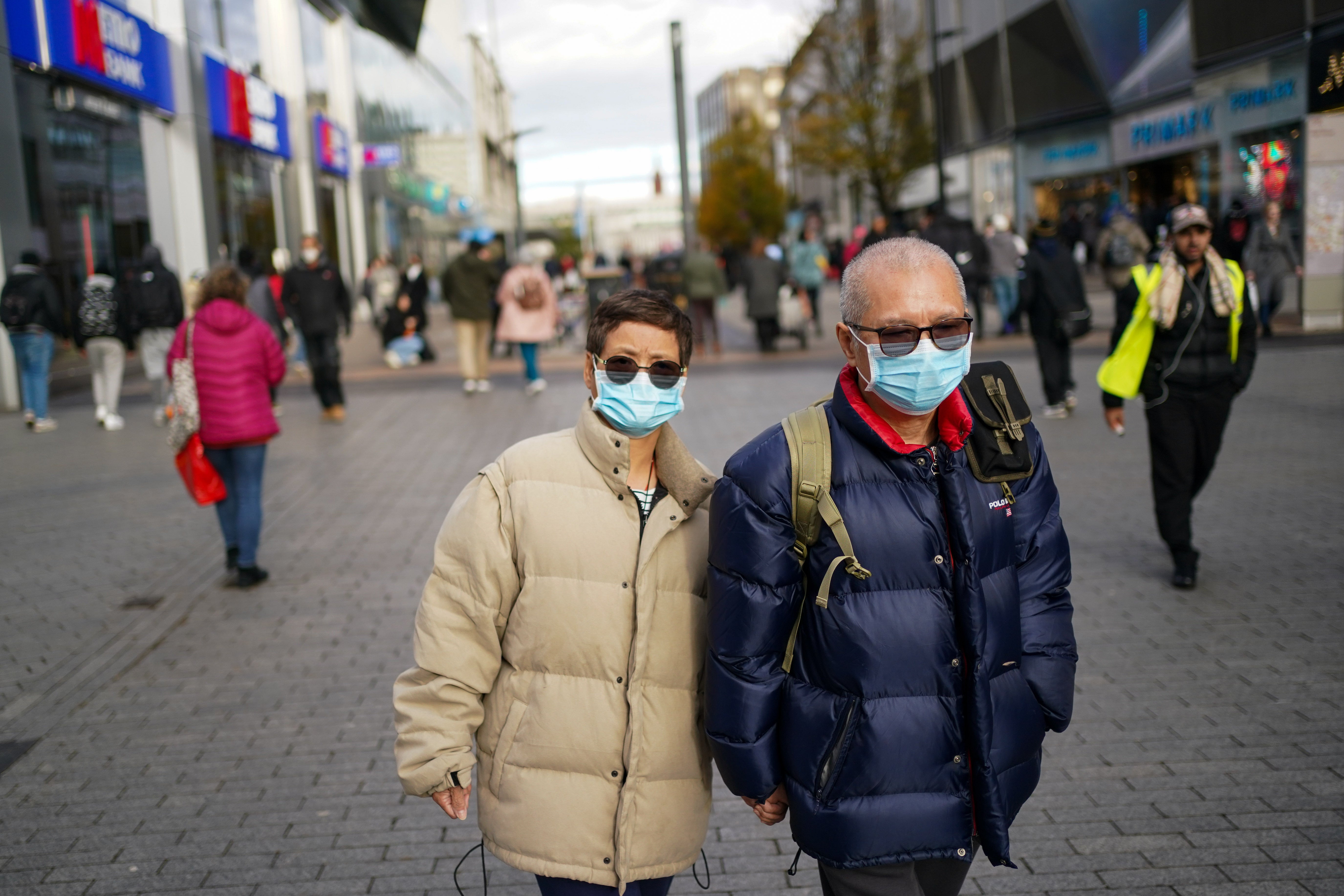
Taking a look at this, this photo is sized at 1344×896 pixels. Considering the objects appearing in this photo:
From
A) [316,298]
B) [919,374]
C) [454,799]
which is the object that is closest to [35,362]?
[316,298]

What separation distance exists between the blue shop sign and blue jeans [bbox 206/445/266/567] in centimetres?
1096

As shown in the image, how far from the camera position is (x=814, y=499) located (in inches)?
89.7

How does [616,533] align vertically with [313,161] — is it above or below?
below

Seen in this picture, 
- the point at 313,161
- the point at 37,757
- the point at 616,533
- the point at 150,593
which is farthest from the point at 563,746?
the point at 313,161

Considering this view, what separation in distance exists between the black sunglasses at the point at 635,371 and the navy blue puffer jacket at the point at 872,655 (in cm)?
24

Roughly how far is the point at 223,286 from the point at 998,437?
5693 mm

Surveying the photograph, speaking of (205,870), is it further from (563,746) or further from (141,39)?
(141,39)

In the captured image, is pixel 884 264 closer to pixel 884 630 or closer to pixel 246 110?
pixel 884 630

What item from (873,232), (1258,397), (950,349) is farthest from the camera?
(873,232)

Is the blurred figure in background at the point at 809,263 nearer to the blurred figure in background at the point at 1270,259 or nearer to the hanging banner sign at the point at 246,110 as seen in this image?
the blurred figure in background at the point at 1270,259

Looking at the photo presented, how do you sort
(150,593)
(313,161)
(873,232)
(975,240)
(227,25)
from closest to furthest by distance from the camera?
(150,593)
(975,240)
(873,232)
(227,25)
(313,161)

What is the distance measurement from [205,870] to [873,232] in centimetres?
1617

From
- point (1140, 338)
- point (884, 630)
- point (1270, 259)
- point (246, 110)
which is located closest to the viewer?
point (884, 630)

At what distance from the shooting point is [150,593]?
274 inches
